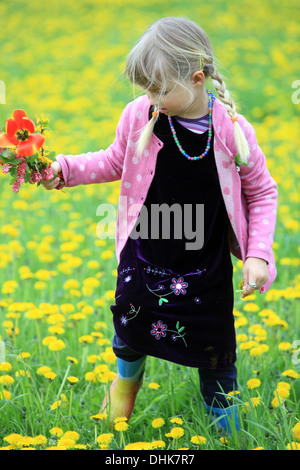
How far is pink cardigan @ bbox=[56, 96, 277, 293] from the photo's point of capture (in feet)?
5.40

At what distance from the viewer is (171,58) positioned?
1510 millimetres

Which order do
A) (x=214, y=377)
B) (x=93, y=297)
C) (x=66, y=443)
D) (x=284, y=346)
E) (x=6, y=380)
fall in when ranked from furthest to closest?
(x=93, y=297)
(x=284, y=346)
(x=6, y=380)
(x=214, y=377)
(x=66, y=443)

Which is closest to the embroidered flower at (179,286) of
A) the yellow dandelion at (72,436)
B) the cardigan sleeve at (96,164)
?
the cardigan sleeve at (96,164)

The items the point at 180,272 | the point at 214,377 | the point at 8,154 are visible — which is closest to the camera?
the point at 8,154

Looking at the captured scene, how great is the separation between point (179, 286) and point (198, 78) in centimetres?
58

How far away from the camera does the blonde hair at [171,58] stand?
4.95ft

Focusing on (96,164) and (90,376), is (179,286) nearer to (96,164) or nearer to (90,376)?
(96,164)

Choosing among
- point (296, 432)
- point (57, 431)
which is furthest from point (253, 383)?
point (57, 431)

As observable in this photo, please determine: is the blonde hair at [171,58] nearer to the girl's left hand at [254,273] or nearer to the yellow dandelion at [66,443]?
the girl's left hand at [254,273]

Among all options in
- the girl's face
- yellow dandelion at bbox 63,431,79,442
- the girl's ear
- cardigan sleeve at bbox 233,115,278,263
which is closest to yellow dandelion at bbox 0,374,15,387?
yellow dandelion at bbox 63,431,79,442

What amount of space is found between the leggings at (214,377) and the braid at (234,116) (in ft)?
2.17

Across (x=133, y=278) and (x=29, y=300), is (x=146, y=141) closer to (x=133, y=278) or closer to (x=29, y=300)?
(x=133, y=278)

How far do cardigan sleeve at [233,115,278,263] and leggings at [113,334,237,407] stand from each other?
1.28 feet

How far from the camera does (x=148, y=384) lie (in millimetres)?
2047
